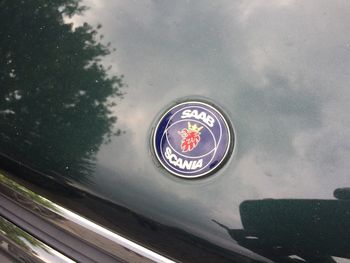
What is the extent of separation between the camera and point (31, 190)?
1487 mm

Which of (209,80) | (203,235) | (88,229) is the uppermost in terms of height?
(209,80)

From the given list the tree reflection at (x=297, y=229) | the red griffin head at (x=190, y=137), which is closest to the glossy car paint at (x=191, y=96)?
the tree reflection at (x=297, y=229)

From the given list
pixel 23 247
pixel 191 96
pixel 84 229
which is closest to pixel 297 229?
pixel 191 96

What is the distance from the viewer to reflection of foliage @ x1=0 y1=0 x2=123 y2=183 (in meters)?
1.47

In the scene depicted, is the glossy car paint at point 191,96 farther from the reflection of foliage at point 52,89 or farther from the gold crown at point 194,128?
the gold crown at point 194,128

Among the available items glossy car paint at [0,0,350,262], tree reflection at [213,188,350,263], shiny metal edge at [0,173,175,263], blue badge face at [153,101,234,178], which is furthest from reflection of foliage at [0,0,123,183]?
tree reflection at [213,188,350,263]

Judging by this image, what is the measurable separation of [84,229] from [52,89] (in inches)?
20.4

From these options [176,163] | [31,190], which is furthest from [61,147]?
[176,163]

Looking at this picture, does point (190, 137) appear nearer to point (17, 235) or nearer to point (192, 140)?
point (192, 140)

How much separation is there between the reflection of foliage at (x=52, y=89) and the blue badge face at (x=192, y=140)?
212mm

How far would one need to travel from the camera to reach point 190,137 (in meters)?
1.35

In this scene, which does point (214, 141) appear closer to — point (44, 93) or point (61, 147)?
point (61, 147)

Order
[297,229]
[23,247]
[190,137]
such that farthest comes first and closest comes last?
[23,247], [190,137], [297,229]

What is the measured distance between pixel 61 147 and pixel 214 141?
1.74 feet
